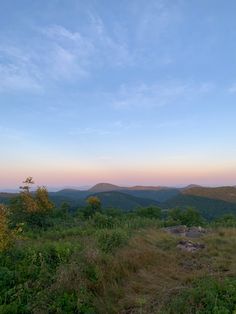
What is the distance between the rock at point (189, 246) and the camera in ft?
31.5

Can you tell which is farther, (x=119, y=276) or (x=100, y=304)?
(x=119, y=276)

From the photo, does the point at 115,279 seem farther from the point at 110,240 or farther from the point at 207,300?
the point at 110,240

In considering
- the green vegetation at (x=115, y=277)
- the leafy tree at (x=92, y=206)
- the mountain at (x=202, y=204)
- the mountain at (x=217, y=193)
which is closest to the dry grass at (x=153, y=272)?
the green vegetation at (x=115, y=277)

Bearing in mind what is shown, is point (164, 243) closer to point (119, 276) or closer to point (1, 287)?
point (119, 276)

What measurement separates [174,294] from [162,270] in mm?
1772

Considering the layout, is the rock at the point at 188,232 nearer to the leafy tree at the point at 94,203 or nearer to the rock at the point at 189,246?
the rock at the point at 189,246

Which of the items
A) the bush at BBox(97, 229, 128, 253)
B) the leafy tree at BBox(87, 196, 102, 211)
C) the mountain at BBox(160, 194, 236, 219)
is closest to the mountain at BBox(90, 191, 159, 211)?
the mountain at BBox(160, 194, 236, 219)

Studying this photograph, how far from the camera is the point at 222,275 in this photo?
6570mm

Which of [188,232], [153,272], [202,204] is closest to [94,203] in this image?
[188,232]

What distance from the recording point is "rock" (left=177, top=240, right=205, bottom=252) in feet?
31.5

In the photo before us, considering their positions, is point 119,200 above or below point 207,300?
above

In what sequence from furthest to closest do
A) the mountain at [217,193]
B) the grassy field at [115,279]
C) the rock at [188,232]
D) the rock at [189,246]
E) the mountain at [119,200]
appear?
the mountain at [119,200] < the mountain at [217,193] < the rock at [188,232] < the rock at [189,246] < the grassy field at [115,279]

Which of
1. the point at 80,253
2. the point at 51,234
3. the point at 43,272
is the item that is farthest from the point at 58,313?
the point at 51,234

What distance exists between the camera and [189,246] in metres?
9.98
